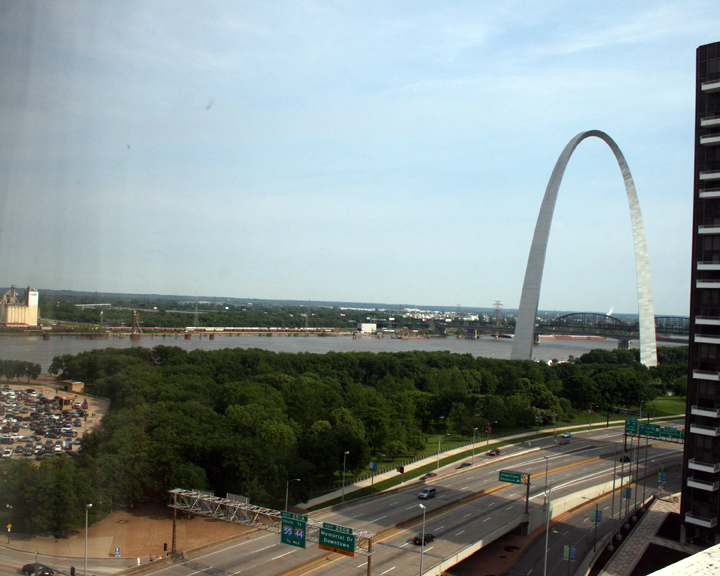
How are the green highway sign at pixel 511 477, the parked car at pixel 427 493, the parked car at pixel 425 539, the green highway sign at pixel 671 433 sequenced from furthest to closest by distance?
the green highway sign at pixel 671 433 → the parked car at pixel 427 493 → the green highway sign at pixel 511 477 → the parked car at pixel 425 539

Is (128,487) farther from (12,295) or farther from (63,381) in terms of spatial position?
(63,381)

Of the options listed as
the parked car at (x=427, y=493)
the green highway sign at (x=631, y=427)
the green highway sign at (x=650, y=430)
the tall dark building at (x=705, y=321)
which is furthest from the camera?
the green highway sign at (x=631, y=427)

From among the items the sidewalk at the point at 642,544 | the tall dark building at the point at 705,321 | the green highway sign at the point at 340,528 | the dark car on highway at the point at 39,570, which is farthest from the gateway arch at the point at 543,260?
the dark car on highway at the point at 39,570

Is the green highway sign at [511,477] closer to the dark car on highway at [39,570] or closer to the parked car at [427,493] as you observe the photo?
the parked car at [427,493]

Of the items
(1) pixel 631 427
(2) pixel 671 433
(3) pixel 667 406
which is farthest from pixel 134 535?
(3) pixel 667 406

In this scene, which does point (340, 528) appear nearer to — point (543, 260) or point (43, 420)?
point (43, 420)

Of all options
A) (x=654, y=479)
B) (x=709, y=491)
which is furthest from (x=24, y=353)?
(x=654, y=479)

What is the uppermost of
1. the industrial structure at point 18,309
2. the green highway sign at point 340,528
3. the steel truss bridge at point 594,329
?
the industrial structure at point 18,309
